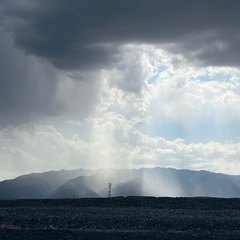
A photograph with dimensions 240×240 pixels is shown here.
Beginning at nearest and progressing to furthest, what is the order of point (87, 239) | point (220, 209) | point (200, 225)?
point (87, 239) < point (200, 225) < point (220, 209)

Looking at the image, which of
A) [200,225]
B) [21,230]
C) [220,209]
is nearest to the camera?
[21,230]

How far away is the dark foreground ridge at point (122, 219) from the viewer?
3888 centimetres

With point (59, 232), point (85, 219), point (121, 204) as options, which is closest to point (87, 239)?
point (59, 232)

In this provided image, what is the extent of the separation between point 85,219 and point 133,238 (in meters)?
9.20

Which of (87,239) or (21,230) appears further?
(21,230)

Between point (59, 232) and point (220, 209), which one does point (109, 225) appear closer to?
point (59, 232)

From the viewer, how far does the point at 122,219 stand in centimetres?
4591

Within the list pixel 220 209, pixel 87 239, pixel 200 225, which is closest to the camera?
pixel 87 239

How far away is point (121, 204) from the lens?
58.2 metres

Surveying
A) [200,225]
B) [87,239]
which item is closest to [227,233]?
[200,225]

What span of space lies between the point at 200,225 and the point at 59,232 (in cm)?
1204

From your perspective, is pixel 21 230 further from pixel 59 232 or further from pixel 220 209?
pixel 220 209

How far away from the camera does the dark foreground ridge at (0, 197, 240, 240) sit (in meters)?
38.9

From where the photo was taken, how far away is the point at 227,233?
40.7 meters
